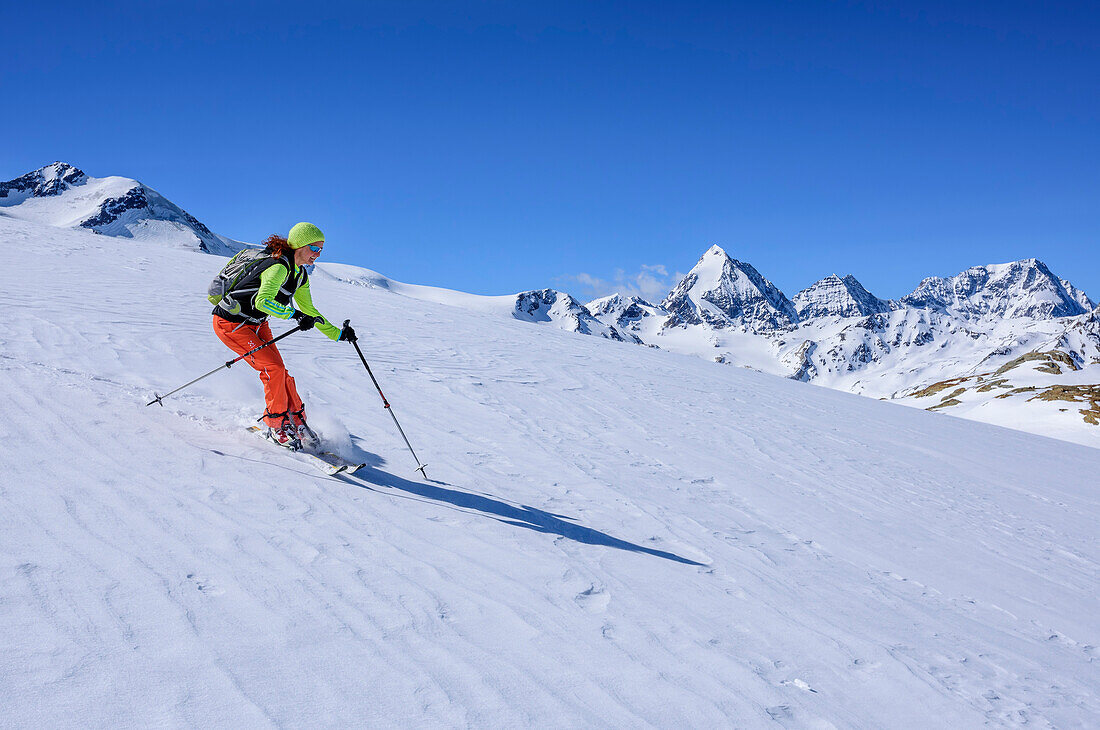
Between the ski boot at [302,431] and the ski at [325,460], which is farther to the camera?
the ski boot at [302,431]

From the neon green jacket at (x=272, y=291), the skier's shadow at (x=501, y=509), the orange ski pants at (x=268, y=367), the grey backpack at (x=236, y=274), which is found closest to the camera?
the skier's shadow at (x=501, y=509)

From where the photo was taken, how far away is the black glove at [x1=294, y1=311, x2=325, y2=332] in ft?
20.0

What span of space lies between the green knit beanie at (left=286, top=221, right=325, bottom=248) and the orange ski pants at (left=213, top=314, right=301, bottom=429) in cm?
110

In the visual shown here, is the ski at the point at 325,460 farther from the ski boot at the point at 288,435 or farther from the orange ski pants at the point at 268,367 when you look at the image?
the orange ski pants at the point at 268,367

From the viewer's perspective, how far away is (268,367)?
6.43 metres

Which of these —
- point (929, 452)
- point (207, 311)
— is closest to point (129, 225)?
point (207, 311)

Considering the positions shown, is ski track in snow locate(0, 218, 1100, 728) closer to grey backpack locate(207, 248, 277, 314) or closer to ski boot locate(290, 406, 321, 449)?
ski boot locate(290, 406, 321, 449)

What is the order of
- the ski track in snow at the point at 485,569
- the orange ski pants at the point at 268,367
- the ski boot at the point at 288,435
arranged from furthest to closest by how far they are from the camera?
1. the ski boot at the point at 288,435
2. the orange ski pants at the point at 268,367
3. the ski track in snow at the point at 485,569

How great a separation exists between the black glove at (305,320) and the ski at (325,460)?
141 cm

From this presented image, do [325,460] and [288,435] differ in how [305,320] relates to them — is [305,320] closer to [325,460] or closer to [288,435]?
[288,435]

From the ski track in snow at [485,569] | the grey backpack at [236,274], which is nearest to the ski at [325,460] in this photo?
the ski track in snow at [485,569]

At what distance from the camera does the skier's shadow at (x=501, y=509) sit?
5641mm

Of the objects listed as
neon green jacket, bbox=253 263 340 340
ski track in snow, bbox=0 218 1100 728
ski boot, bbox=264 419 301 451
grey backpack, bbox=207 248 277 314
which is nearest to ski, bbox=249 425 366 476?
ski boot, bbox=264 419 301 451

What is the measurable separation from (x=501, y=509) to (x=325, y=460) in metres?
2.03
